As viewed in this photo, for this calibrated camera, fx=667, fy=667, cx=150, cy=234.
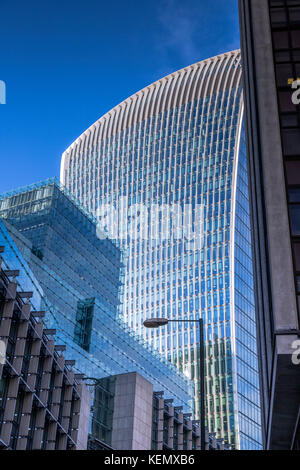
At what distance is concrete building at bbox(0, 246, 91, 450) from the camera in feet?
128

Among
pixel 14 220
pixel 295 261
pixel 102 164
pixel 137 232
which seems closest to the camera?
pixel 295 261

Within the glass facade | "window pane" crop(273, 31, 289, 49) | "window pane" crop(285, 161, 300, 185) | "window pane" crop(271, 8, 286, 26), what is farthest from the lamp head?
the glass facade

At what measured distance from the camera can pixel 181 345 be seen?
482ft

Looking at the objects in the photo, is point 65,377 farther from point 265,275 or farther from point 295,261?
point 295,261

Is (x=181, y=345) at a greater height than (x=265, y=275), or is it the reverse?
(x=181, y=345)

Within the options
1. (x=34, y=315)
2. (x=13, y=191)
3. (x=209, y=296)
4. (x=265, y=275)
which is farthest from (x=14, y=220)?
(x=265, y=275)

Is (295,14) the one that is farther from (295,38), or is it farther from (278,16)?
(295,38)

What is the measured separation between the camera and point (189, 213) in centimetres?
15700

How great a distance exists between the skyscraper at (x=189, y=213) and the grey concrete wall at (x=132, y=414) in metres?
74.2

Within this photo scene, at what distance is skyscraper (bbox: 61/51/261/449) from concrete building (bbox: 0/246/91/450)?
285 feet

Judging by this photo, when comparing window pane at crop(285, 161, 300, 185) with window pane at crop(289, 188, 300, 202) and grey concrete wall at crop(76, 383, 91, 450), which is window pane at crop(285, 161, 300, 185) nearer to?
window pane at crop(289, 188, 300, 202)

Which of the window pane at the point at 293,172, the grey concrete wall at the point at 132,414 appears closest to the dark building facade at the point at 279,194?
the window pane at the point at 293,172

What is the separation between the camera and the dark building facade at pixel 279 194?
23531 mm

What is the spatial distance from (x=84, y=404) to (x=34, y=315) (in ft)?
37.9
